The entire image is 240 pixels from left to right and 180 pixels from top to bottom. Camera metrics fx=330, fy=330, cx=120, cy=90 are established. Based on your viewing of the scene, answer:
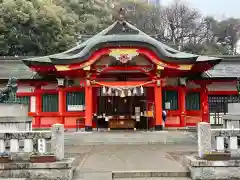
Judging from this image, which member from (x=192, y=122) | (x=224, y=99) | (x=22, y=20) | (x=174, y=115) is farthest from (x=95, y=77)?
(x=22, y=20)

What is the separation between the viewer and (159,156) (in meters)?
10.6

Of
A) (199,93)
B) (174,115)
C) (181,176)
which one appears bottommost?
(181,176)

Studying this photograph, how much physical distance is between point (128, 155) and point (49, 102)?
10744 millimetres

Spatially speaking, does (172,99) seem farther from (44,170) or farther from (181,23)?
(181,23)

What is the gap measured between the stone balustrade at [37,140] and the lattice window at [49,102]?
40.3 feet

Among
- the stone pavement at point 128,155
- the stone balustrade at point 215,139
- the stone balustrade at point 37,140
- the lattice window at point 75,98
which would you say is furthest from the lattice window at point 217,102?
the stone balustrade at point 37,140

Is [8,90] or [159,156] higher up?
[8,90]

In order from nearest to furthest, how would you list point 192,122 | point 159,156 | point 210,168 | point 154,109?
point 210,168 < point 159,156 < point 154,109 < point 192,122

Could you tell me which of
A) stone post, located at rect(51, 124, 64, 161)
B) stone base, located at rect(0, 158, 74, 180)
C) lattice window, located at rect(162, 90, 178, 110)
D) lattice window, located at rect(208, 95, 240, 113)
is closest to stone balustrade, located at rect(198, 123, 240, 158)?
stone base, located at rect(0, 158, 74, 180)

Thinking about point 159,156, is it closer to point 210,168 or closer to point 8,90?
point 210,168

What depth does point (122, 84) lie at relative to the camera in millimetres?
18422

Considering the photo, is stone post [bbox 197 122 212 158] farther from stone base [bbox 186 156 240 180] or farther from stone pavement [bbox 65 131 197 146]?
stone pavement [bbox 65 131 197 146]

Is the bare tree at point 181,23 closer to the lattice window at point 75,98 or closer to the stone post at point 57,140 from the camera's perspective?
the lattice window at point 75,98

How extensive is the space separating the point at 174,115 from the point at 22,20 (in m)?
22.0
